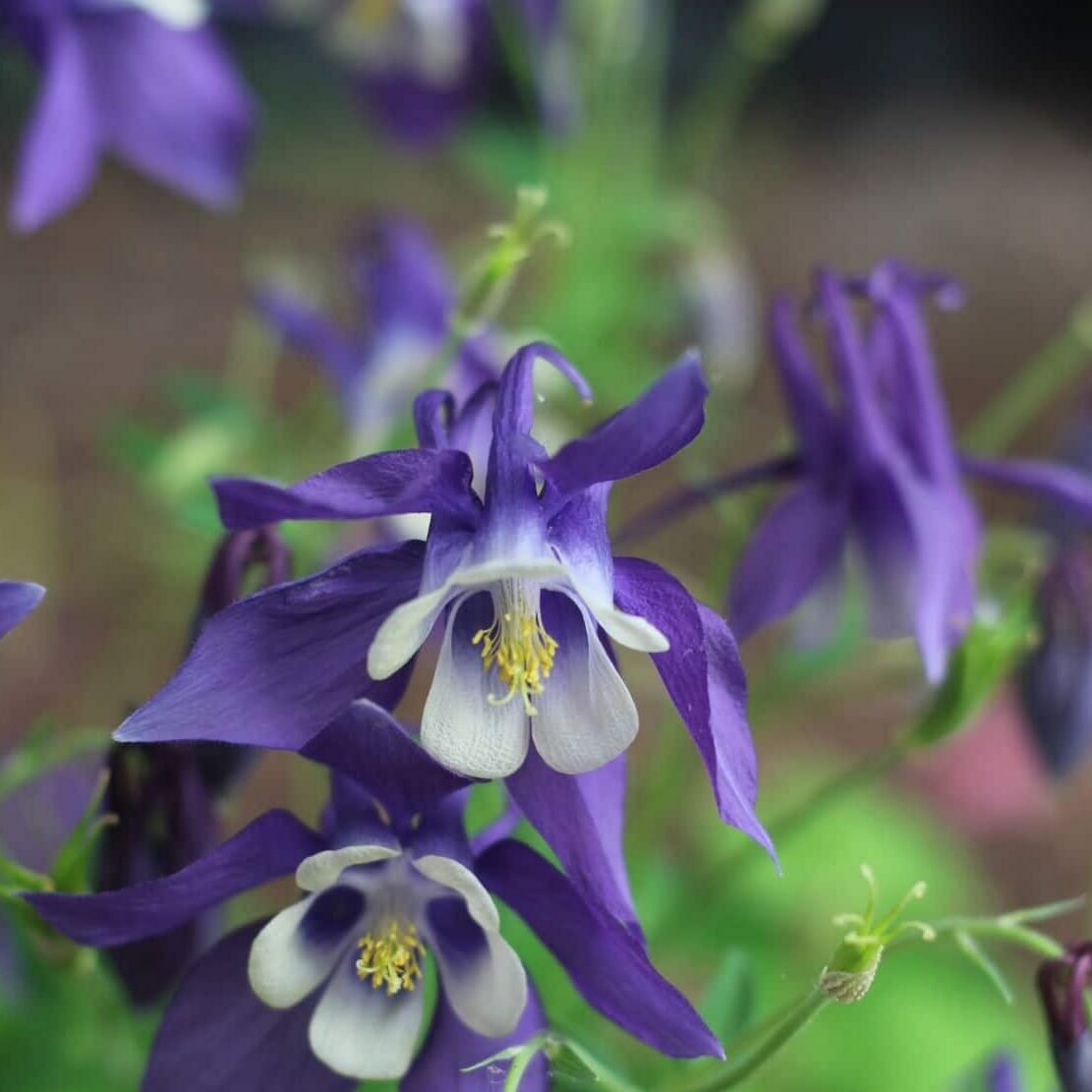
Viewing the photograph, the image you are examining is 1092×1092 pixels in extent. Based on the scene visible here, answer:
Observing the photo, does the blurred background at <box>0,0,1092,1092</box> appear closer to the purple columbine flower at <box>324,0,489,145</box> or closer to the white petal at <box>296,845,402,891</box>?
the purple columbine flower at <box>324,0,489,145</box>

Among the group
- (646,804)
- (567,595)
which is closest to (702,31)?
(646,804)

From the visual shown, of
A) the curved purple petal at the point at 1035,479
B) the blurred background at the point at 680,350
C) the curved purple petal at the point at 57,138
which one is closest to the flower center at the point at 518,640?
the blurred background at the point at 680,350

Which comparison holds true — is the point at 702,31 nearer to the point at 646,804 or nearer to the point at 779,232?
the point at 779,232

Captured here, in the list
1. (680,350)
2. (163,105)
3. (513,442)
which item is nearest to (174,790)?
(513,442)

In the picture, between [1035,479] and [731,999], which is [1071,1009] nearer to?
[731,999]

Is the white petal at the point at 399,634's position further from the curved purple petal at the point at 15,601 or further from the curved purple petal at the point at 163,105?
the curved purple petal at the point at 163,105
